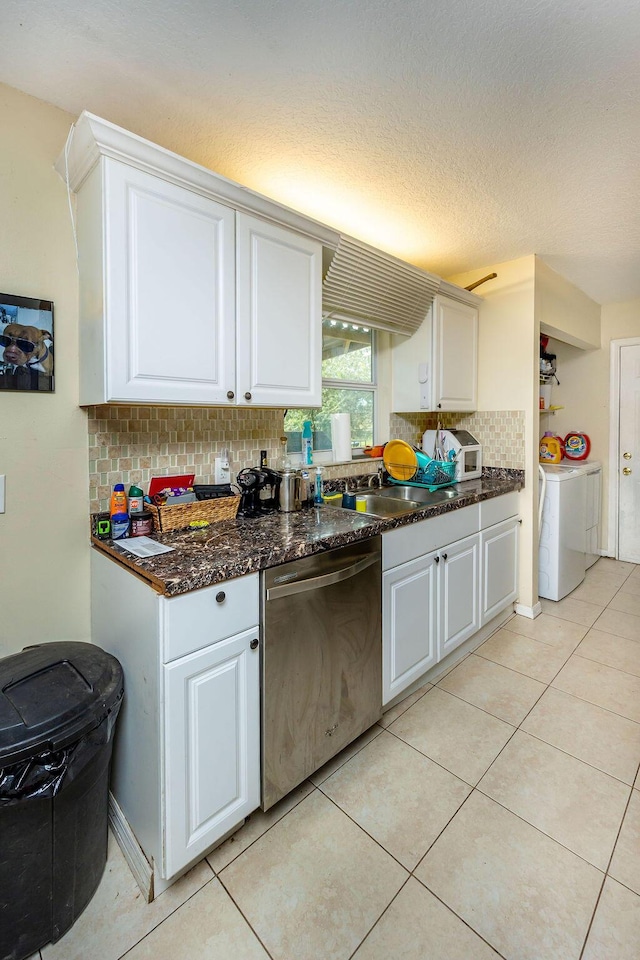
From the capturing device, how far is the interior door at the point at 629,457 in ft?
12.5

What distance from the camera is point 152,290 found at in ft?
4.54

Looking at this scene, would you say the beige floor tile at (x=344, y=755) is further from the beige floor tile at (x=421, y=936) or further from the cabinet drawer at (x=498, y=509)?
the cabinet drawer at (x=498, y=509)

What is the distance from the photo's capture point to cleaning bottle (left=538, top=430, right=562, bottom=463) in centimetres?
385

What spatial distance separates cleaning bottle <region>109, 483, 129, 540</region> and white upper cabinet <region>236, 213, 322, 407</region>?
21.9 inches

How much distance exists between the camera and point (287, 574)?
1.36m

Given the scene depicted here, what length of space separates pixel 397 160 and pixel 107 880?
268 cm

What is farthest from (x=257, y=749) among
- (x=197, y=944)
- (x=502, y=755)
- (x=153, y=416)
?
(x=153, y=416)

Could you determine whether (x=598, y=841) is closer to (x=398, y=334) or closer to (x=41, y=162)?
(x=398, y=334)

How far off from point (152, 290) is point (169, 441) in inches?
23.5

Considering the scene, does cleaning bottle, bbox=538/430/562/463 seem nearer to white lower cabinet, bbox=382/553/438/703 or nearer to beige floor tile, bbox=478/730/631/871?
white lower cabinet, bbox=382/553/438/703

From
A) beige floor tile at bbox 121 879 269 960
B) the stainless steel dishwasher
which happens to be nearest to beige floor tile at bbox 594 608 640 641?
the stainless steel dishwasher

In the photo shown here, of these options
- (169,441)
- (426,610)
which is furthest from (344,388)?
(426,610)

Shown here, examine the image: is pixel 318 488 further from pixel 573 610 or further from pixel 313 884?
pixel 573 610

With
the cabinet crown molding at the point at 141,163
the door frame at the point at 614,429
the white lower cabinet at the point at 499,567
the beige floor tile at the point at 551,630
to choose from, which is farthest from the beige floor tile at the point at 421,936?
the door frame at the point at 614,429
